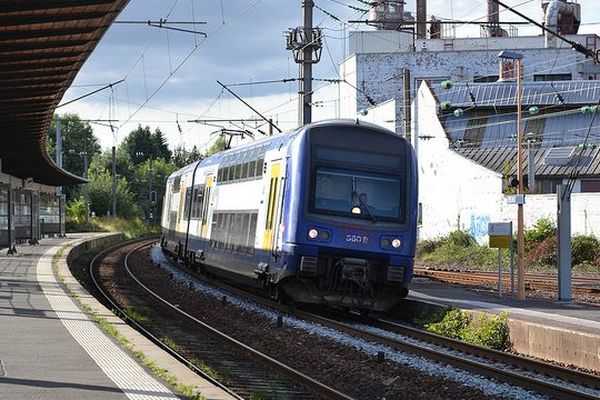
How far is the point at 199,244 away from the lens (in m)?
26.6

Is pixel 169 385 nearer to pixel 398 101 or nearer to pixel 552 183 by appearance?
pixel 552 183

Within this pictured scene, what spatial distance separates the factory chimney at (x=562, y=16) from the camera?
66.1 metres

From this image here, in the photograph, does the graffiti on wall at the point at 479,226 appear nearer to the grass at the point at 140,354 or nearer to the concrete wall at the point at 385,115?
the concrete wall at the point at 385,115

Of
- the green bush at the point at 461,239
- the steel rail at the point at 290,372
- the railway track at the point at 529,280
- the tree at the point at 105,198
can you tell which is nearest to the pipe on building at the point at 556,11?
the green bush at the point at 461,239

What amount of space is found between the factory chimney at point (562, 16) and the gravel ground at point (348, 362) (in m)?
52.0

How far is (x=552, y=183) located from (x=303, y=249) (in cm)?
3194

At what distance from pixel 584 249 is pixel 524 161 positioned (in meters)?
14.2

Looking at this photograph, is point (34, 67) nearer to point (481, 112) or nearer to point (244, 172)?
point (244, 172)

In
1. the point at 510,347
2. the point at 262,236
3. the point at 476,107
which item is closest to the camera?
the point at 510,347

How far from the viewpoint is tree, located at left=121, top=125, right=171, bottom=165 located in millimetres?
149375

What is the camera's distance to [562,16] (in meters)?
67.0

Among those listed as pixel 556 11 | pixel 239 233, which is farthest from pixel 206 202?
pixel 556 11

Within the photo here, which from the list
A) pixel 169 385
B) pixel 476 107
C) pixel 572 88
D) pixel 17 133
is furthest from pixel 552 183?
pixel 169 385

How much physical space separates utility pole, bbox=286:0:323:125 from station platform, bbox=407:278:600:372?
33.7ft
